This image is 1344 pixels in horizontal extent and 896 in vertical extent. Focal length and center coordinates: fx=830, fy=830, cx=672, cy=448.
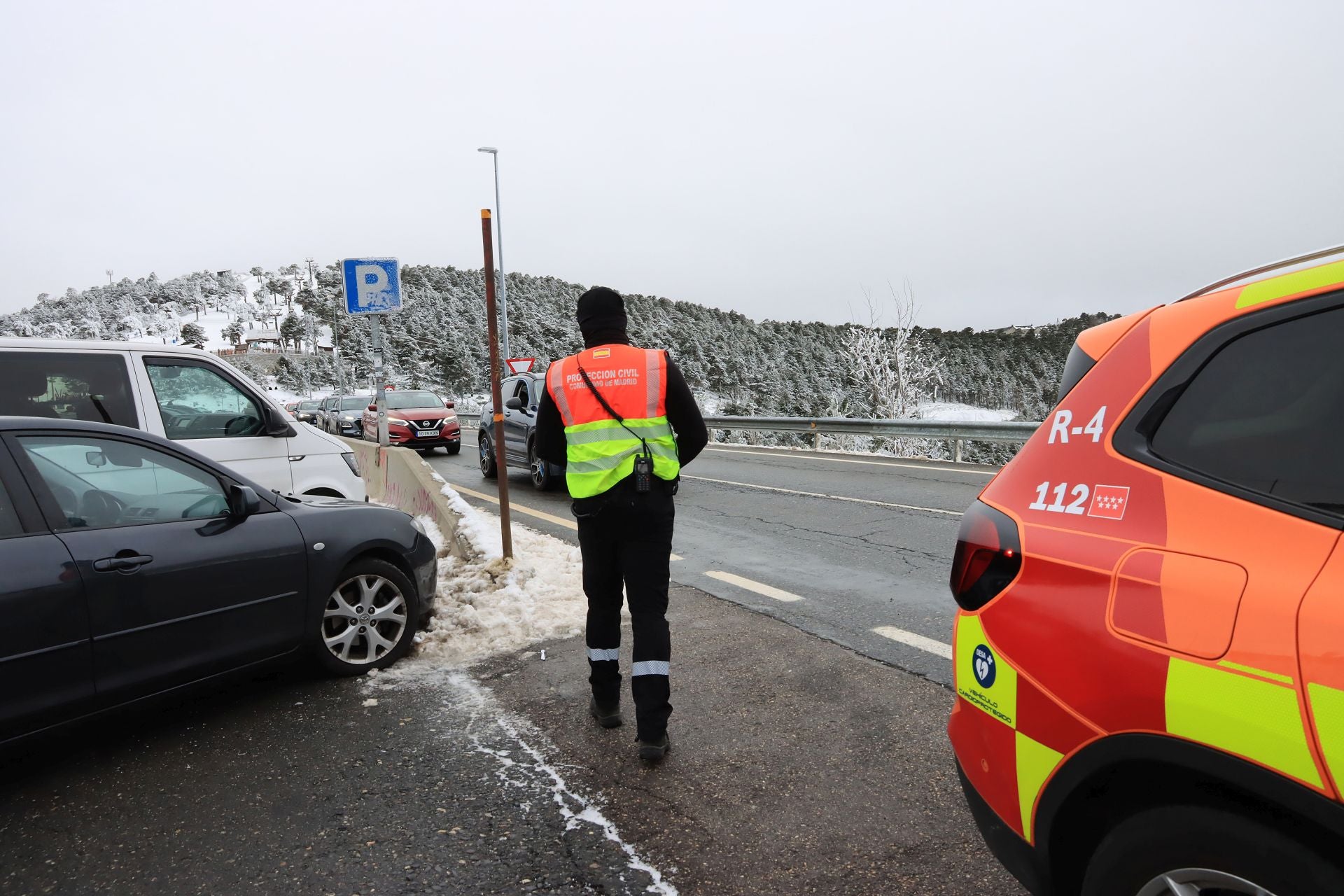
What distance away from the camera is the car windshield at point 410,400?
63.0 feet

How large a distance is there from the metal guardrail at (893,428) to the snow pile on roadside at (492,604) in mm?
6503

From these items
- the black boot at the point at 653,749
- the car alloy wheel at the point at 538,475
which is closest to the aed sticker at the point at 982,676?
the black boot at the point at 653,749

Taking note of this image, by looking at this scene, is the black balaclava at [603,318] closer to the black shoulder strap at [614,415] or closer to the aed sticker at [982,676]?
the black shoulder strap at [614,415]

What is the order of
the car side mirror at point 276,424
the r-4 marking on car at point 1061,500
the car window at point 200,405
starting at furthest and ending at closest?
the car side mirror at point 276,424, the car window at point 200,405, the r-4 marking on car at point 1061,500

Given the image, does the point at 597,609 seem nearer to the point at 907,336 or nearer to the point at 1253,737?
the point at 1253,737

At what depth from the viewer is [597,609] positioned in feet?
11.8

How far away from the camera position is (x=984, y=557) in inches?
80.9

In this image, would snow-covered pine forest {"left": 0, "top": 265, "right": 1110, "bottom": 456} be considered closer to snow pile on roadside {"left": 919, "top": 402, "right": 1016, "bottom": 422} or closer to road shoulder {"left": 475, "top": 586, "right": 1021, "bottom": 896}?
snow pile on roadside {"left": 919, "top": 402, "right": 1016, "bottom": 422}

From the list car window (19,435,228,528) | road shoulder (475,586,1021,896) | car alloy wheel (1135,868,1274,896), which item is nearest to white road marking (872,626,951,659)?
road shoulder (475,586,1021,896)

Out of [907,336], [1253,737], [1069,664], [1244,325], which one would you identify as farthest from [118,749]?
[907,336]

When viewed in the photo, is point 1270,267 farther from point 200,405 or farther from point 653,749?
point 200,405

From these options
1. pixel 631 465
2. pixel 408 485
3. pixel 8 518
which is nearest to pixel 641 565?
pixel 631 465

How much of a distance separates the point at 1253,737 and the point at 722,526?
7.36 meters

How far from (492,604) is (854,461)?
32.8 ft
